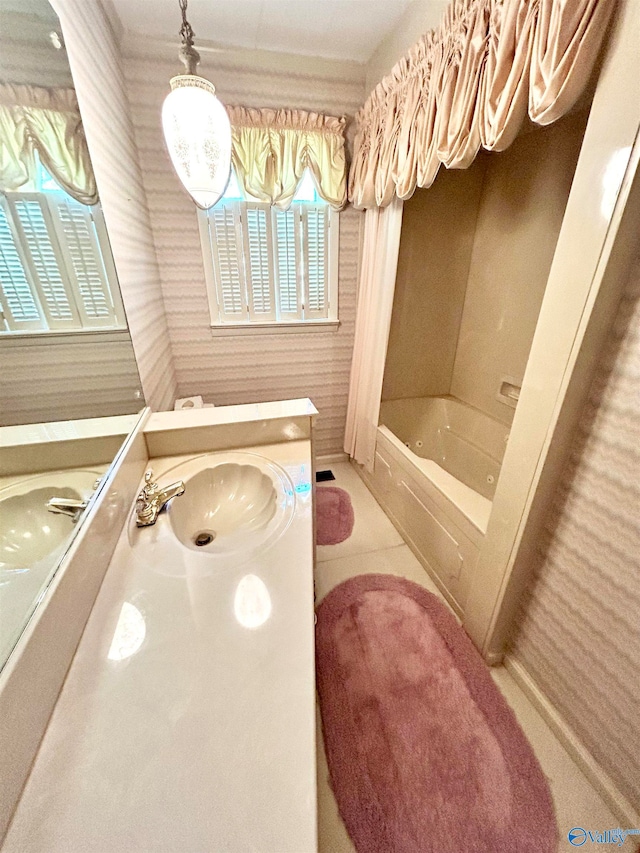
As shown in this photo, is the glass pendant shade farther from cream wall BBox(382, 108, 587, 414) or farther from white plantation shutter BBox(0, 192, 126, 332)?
cream wall BBox(382, 108, 587, 414)

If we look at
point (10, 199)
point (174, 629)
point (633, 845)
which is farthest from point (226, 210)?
point (633, 845)

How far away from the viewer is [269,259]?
6.88 feet

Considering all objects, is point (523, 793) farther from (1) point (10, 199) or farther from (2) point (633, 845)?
(1) point (10, 199)

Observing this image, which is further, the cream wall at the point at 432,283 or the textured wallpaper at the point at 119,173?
the cream wall at the point at 432,283

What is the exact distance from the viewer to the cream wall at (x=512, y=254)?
64.7 inches

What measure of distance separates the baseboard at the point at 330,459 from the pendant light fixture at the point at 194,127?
6.56 ft

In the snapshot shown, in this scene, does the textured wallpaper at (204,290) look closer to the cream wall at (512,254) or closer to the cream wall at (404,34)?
the cream wall at (404,34)

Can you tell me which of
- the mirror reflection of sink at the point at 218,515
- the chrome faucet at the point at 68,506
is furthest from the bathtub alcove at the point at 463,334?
the chrome faucet at the point at 68,506

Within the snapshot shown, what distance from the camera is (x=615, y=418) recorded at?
0.86 meters

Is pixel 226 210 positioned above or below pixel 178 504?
above

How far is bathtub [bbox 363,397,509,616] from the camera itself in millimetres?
1424

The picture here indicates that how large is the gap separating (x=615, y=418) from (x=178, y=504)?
4.40 feet

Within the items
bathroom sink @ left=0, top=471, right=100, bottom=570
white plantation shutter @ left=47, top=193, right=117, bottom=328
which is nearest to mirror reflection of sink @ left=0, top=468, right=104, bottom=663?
bathroom sink @ left=0, top=471, right=100, bottom=570

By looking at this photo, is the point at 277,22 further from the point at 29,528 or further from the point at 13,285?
the point at 29,528
